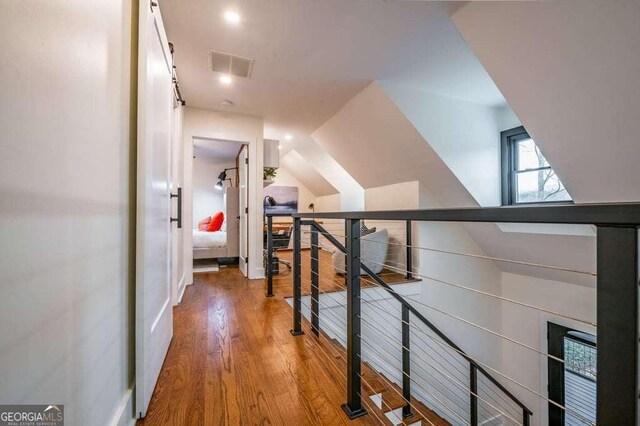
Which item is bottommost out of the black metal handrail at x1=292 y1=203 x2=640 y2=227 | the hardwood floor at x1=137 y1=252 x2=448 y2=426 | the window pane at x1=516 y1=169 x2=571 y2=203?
the hardwood floor at x1=137 y1=252 x2=448 y2=426

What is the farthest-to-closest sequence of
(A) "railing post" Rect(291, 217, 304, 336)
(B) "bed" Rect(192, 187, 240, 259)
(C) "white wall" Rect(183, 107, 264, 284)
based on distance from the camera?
(B) "bed" Rect(192, 187, 240, 259) → (C) "white wall" Rect(183, 107, 264, 284) → (A) "railing post" Rect(291, 217, 304, 336)

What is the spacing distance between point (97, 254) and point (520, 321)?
4833 millimetres

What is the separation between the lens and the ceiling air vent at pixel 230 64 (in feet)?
7.84

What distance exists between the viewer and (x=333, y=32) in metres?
2.08

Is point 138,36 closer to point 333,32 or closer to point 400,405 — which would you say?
point 333,32

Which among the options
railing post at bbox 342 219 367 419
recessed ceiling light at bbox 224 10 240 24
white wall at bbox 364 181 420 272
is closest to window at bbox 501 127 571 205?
white wall at bbox 364 181 420 272

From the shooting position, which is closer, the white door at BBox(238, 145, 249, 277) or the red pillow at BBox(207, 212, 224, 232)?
the white door at BBox(238, 145, 249, 277)

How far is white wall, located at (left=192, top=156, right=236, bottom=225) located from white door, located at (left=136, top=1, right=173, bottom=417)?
16.5 ft

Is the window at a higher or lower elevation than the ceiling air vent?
lower

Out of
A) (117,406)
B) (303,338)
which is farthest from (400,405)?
(117,406)

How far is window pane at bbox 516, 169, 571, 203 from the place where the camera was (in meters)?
3.01

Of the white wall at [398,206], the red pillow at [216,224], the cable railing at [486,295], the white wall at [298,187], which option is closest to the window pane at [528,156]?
the white wall at [398,206]

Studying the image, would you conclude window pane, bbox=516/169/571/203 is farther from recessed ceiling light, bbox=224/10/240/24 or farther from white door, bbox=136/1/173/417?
white door, bbox=136/1/173/417

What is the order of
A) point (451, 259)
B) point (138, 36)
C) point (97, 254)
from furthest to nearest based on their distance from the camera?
point (451, 259), point (138, 36), point (97, 254)
